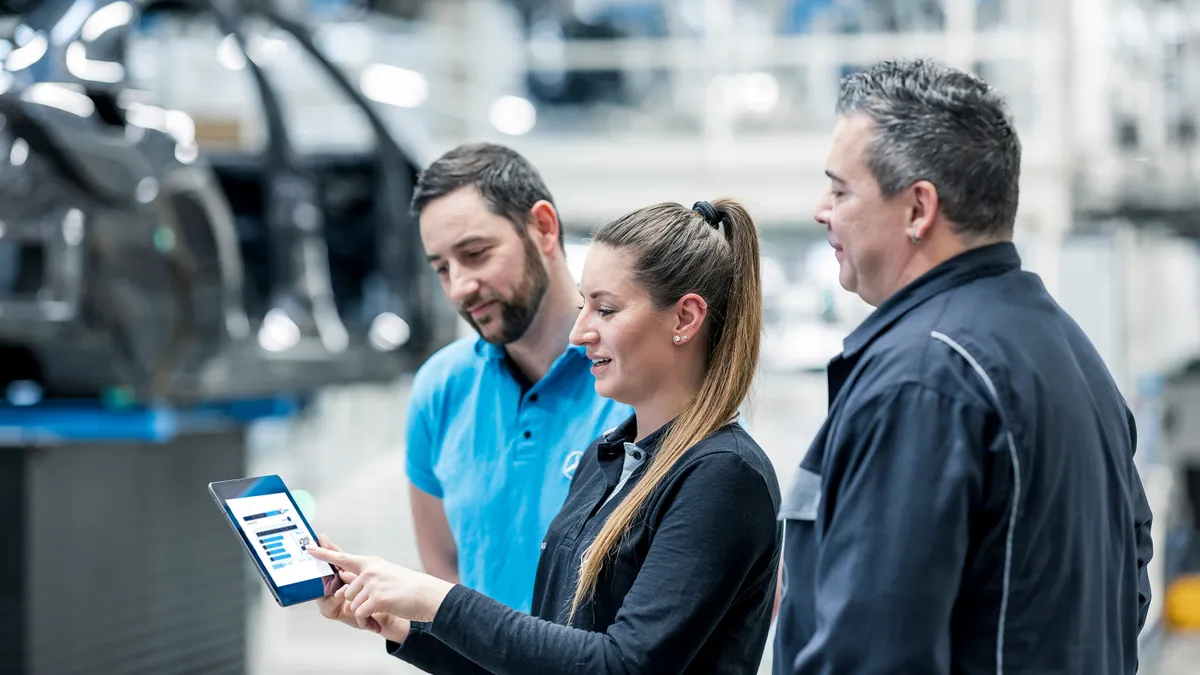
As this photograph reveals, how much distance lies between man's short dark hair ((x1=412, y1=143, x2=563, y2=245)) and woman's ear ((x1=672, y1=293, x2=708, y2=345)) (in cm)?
56

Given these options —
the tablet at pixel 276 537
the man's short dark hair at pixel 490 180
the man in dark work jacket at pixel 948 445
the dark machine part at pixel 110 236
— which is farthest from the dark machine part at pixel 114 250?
the man in dark work jacket at pixel 948 445

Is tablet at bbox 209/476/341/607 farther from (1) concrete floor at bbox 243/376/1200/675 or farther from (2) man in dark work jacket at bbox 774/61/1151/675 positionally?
(1) concrete floor at bbox 243/376/1200/675

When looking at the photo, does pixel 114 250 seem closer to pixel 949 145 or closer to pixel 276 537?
pixel 276 537

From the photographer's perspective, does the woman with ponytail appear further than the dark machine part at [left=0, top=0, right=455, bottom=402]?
No

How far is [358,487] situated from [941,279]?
5809 millimetres

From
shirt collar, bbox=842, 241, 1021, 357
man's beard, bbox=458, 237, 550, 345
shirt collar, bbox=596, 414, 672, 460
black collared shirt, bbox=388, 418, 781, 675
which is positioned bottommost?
black collared shirt, bbox=388, 418, 781, 675

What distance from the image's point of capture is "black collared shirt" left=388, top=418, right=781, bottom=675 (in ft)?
4.79

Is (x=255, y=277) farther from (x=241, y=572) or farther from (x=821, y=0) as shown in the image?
(x=821, y=0)

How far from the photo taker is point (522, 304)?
2.09 metres

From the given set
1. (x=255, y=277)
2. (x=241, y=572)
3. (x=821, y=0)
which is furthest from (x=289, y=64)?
(x=241, y=572)

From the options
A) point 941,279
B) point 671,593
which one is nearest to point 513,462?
point 671,593

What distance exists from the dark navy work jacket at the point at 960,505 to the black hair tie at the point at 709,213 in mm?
300

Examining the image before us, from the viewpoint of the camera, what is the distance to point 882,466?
1344 millimetres

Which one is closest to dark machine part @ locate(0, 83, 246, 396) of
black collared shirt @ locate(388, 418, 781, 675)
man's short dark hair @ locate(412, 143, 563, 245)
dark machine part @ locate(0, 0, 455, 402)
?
dark machine part @ locate(0, 0, 455, 402)
